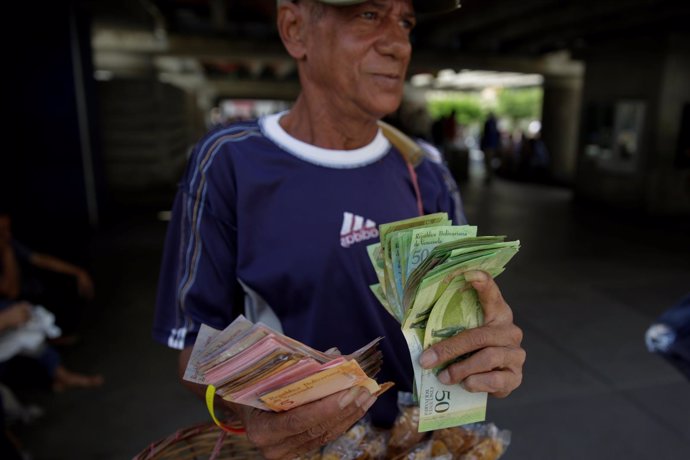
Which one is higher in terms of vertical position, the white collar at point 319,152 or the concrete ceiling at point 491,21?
the concrete ceiling at point 491,21

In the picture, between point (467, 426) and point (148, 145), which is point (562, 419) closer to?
point (467, 426)

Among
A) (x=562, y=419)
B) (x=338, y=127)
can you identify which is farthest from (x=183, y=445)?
(x=562, y=419)

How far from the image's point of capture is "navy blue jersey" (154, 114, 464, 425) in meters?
1.38

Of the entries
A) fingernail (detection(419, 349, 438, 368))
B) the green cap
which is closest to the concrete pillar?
the green cap

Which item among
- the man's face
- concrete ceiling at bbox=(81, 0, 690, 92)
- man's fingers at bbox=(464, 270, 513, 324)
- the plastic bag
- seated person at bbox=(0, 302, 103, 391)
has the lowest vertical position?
seated person at bbox=(0, 302, 103, 391)

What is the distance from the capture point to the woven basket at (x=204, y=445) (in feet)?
4.20

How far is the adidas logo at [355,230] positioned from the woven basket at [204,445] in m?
0.53

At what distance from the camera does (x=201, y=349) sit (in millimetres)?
1052

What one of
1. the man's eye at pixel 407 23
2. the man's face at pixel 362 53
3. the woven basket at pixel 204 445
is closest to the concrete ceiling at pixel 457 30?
the man's eye at pixel 407 23

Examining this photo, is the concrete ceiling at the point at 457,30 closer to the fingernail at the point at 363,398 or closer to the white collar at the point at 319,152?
the white collar at the point at 319,152

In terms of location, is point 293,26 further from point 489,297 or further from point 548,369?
point 548,369

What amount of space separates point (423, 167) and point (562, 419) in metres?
2.67

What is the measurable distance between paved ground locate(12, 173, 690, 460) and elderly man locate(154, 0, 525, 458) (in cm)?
227

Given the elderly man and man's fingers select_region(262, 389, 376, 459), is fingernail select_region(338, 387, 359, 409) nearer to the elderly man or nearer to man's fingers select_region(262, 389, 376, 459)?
man's fingers select_region(262, 389, 376, 459)
